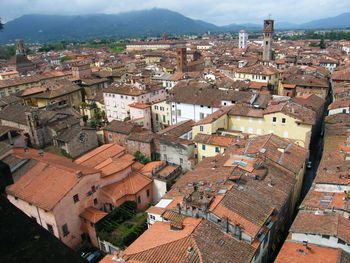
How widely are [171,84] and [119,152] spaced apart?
37892mm

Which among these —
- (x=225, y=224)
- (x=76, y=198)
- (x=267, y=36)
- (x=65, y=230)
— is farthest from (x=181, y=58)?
(x=225, y=224)

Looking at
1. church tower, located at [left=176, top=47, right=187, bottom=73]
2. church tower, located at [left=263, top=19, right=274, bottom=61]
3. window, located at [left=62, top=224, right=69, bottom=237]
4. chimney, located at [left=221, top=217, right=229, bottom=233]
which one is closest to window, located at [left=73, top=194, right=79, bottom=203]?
→ window, located at [left=62, top=224, right=69, bottom=237]

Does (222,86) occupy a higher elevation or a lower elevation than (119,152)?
higher

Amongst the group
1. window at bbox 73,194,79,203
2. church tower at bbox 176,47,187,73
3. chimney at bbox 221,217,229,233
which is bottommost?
window at bbox 73,194,79,203

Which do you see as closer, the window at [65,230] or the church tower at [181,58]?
the window at [65,230]

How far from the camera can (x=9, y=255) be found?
452 centimetres

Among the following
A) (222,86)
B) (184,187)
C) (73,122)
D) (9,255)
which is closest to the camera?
(9,255)

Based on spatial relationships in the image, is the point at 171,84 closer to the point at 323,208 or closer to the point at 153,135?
the point at 153,135

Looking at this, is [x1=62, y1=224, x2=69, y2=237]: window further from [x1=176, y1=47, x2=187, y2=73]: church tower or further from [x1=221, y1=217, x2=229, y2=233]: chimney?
[x1=176, y1=47, x2=187, y2=73]: church tower

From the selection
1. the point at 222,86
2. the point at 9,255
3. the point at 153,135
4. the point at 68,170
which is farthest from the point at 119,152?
the point at 9,255

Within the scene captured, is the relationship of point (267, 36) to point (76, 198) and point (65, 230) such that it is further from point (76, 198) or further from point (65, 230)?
point (65, 230)

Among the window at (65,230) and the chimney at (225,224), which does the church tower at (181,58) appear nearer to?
the window at (65,230)

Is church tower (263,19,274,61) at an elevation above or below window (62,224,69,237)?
above

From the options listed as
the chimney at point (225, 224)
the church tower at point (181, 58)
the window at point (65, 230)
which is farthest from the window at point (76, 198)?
the church tower at point (181, 58)
